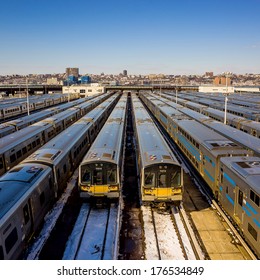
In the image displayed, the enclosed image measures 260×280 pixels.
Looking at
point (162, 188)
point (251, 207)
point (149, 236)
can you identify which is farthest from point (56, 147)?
point (251, 207)

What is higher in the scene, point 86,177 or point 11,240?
point 86,177

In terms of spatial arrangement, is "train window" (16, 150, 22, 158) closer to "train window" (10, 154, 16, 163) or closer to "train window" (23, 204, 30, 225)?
"train window" (10, 154, 16, 163)

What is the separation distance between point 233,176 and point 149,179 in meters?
5.00

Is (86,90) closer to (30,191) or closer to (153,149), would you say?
(153,149)

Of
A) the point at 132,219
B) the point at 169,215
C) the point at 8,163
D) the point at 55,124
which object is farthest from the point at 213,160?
the point at 55,124

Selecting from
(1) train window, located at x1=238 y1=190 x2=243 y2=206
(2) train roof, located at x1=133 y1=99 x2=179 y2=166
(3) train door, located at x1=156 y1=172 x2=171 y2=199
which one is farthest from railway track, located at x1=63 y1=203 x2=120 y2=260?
(1) train window, located at x1=238 y1=190 x2=243 y2=206

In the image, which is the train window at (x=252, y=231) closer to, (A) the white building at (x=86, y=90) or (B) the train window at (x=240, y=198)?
(B) the train window at (x=240, y=198)

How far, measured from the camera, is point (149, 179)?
57.9 feet

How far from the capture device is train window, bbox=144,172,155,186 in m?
17.5

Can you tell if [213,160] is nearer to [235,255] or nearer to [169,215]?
[169,215]

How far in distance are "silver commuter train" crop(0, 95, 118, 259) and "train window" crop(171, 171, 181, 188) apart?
7.65 m

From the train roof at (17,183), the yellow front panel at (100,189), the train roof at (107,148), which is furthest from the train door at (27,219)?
the train roof at (107,148)

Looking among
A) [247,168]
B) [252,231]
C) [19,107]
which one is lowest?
[252,231]
